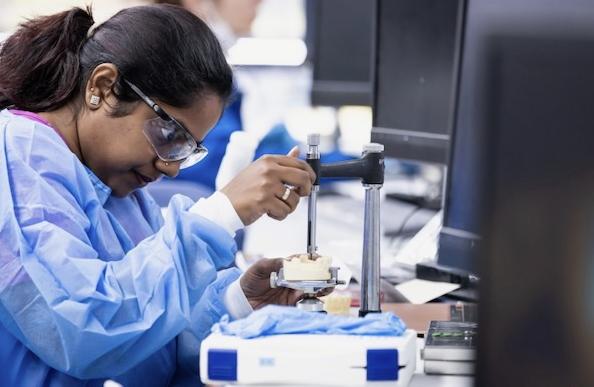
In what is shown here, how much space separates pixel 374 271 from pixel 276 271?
17cm

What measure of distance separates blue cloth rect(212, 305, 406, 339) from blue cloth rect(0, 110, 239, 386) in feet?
0.42

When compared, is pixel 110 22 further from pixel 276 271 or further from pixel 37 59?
pixel 276 271

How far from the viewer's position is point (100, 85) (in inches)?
60.9

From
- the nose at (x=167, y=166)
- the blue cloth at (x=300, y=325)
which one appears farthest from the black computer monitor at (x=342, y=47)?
the blue cloth at (x=300, y=325)

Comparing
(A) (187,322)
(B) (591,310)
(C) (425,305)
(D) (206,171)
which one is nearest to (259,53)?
(D) (206,171)

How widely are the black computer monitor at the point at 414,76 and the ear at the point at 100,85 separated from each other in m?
1.07

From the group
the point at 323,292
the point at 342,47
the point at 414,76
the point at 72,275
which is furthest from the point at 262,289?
the point at 342,47

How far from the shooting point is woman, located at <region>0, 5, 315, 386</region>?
1381 mm

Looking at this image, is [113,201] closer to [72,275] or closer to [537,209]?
[72,275]

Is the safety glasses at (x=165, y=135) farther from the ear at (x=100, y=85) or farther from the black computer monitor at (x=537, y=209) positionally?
the black computer monitor at (x=537, y=209)

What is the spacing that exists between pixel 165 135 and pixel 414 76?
3.74 ft

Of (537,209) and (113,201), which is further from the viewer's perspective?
(113,201)

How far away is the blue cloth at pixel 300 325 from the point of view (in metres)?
1.27

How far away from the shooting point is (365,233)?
157 centimetres
